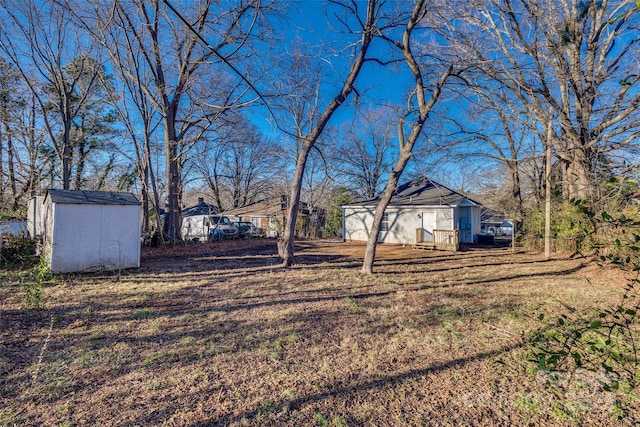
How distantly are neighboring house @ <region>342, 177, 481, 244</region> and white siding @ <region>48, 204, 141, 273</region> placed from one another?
469 inches

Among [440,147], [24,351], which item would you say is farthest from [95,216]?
[440,147]

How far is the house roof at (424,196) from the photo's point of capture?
48.6 ft

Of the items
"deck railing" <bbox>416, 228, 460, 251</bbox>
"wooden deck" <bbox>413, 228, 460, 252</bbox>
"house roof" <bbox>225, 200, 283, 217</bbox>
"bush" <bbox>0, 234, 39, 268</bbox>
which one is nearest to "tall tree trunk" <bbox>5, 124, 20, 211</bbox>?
"bush" <bbox>0, 234, 39, 268</bbox>

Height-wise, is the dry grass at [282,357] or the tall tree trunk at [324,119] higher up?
the tall tree trunk at [324,119]

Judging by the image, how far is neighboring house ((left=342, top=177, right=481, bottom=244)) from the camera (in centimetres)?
1495

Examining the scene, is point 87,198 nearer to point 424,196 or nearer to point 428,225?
point 428,225

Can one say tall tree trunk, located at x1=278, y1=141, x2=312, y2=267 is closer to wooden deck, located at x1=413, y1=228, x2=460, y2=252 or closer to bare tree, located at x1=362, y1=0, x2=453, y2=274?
bare tree, located at x1=362, y1=0, x2=453, y2=274

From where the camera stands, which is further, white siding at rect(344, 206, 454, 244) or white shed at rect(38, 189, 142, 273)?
white siding at rect(344, 206, 454, 244)

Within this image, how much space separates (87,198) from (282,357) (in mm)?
6607

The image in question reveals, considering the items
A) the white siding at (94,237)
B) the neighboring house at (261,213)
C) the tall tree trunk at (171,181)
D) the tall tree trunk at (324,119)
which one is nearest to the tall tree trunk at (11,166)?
the tall tree trunk at (171,181)

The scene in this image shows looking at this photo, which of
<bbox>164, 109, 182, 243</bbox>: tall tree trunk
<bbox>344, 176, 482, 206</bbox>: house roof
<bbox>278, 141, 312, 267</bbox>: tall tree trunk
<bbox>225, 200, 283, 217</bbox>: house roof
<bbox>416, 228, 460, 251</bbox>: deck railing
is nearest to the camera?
<bbox>278, 141, 312, 267</bbox>: tall tree trunk

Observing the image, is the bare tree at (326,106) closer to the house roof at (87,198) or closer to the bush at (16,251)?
the house roof at (87,198)

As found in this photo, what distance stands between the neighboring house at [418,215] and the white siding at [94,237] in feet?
39.1

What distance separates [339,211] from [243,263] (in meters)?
13.4
